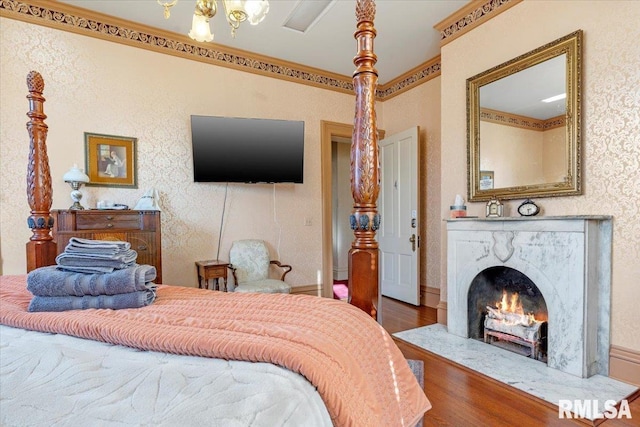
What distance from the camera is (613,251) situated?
208cm

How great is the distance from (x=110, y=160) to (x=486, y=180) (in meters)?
3.56

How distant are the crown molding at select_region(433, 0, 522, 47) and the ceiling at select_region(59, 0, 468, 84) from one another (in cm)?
7

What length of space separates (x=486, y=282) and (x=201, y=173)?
9.91ft

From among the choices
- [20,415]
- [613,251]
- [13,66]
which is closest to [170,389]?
[20,415]

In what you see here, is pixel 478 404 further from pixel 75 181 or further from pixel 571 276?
pixel 75 181

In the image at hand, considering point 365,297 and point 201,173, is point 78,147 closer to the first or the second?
point 201,173

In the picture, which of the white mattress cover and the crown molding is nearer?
the white mattress cover

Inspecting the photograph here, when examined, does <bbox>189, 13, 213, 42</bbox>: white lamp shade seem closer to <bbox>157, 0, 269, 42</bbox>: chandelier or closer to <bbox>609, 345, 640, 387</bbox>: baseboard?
<bbox>157, 0, 269, 42</bbox>: chandelier

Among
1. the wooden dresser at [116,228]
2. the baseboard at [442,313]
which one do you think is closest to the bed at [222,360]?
the wooden dresser at [116,228]

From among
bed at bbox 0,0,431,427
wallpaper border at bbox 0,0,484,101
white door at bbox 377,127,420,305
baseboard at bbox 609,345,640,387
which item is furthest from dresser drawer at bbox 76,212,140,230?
baseboard at bbox 609,345,640,387

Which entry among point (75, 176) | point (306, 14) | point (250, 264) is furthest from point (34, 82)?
point (250, 264)

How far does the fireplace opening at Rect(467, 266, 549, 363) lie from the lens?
2.39 metres

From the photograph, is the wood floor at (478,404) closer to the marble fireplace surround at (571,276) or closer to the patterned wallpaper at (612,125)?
the marble fireplace surround at (571,276)

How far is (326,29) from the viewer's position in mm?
3146
